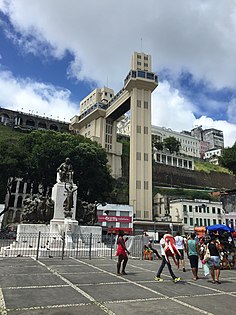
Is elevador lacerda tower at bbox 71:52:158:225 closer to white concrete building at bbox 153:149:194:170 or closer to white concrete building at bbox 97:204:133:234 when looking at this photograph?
white concrete building at bbox 97:204:133:234

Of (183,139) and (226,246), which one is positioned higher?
(183,139)

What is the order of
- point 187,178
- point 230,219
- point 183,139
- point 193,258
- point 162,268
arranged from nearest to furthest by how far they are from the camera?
point 162,268
point 193,258
point 230,219
point 187,178
point 183,139

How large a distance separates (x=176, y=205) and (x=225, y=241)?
43.8 meters

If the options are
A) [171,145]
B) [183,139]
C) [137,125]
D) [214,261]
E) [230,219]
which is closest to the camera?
[214,261]

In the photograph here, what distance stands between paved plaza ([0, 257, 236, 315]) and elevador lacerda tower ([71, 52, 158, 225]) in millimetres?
45982

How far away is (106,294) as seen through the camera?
6.62 metres

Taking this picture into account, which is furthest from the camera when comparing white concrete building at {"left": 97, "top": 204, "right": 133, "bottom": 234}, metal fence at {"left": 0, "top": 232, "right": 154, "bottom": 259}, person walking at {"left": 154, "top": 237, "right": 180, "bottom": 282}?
white concrete building at {"left": 97, "top": 204, "right": 133, "bottom": 234}

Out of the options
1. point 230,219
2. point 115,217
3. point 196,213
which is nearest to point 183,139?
point 196,213

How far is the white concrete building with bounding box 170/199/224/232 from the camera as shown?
180 ft

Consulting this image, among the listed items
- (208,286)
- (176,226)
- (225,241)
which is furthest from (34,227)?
(176,226)

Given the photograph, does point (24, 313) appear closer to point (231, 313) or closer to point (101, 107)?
point (231, 313)

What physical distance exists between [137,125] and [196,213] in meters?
21.8

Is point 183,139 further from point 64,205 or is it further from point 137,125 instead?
point 64,205

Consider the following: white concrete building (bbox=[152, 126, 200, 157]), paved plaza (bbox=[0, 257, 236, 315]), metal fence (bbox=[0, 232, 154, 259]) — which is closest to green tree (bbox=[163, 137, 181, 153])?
white concrete building (bbox=[152, 126, 200, 157])
